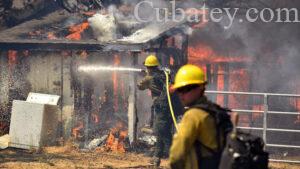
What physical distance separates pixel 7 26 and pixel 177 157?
15.0 metres

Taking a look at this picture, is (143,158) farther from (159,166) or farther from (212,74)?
(212,74)

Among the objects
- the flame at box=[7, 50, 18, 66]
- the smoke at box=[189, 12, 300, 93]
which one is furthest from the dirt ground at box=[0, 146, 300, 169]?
the smoke at box=[189, 12, 300, 93]

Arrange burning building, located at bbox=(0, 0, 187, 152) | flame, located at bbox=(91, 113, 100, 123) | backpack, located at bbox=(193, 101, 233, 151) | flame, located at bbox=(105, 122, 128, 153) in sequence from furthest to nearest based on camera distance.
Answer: flame, located at bbox=(91, 113, 100, 123), burning building, located at bbox=(0, 0, 187, 152), flame, located at bbox=(105, 122, 128, 153), backpack, located at bbox=(193, 101, 233, 151)

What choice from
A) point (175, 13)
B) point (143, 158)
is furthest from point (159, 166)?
point (175, 13)

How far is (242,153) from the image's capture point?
4.11 meters

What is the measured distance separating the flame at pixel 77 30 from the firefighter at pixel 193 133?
10461mm

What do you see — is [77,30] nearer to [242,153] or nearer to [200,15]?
[200,15]

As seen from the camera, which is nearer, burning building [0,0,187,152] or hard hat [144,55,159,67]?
hard hat [144,55,159,67]

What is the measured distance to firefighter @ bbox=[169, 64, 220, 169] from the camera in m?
4.18

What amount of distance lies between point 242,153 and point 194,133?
1.33 feet

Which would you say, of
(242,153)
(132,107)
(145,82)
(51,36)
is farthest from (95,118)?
(242,153)

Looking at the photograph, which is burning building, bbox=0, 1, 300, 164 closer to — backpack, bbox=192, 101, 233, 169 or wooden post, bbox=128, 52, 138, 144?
wooden post, bbox=128, 52, 138, 144

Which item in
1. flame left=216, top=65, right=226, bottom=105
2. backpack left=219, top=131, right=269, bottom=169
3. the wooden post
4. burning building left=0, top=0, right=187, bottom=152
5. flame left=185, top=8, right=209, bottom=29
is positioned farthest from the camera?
flame left=185, top=8, right=209, bottom=29

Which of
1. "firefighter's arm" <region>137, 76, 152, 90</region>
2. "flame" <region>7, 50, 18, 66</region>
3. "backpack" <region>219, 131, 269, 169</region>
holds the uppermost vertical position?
"flame" <region>7, 50, 18, 66</region>
